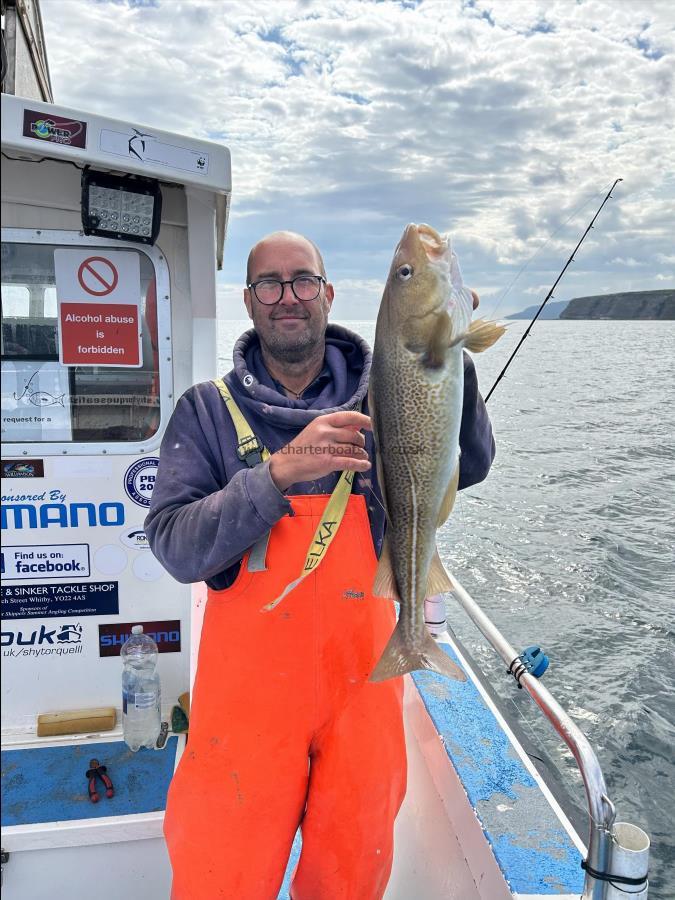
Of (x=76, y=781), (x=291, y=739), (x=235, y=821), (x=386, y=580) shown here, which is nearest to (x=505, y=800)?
(x=291, y=739)

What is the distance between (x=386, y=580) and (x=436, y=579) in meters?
0.16

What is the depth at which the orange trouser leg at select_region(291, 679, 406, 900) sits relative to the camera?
2123 mm

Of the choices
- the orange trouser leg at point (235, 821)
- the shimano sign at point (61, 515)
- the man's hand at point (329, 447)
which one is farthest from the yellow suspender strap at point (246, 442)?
the shimano sign at point (61, 515)

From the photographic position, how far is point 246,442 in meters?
2.22

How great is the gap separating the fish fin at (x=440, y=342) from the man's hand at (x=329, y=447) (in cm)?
24

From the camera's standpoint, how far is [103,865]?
9.79 feet

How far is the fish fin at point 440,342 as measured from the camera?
5.48ft

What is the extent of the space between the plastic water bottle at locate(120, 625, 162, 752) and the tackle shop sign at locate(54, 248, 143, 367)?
1572 mm

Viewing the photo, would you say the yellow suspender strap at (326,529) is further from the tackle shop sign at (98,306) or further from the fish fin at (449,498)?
the tackle shop sign at (98,306)

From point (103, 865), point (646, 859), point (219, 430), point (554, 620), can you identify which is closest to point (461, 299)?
point (219, 430)

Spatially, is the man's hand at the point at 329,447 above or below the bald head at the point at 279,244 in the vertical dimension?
below

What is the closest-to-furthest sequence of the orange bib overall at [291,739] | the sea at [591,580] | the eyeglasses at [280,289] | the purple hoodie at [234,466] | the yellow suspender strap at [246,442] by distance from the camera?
the purple hoodie at [234,466]
the orange bib overall at [291,739]
the yellow suspender strap at [246,442]
the eyeglasses at [280,289]
the sea at [591,580]

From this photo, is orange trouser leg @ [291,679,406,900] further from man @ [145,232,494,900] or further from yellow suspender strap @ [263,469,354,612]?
yellow suspender strap @ [263,469,354,612]

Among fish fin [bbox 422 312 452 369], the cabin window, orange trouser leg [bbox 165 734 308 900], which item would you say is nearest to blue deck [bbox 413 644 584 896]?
orange trouser leg [bbox 165 734 308 900]
